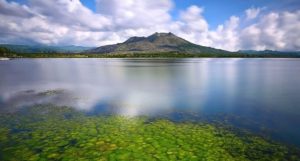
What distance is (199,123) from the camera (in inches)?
890

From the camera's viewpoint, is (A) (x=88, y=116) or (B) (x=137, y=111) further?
(B) (x=137, y=111)

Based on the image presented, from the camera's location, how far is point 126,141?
17.4m

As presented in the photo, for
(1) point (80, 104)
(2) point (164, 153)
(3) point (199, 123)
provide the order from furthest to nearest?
(1) point (80, 104), (3) point (199, 123), (2) point (164, 153)

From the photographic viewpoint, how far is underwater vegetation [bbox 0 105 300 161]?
15141 mm

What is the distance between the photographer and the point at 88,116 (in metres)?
24.9

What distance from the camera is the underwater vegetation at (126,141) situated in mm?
15141

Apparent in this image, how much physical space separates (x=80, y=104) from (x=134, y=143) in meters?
15.9

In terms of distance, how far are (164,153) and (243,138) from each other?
23.9 ft

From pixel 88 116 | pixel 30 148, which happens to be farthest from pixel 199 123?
pixel 30 148

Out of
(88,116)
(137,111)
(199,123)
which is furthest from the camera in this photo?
(137,111)

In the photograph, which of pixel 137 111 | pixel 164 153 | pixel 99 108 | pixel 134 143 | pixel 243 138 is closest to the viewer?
pixel 164 153

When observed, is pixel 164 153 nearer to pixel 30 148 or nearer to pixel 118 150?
pixel 118 150

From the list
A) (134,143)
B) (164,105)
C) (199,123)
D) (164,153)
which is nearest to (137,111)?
(164,105)

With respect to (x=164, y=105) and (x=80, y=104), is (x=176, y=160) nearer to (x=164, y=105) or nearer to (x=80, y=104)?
(x=164, y=105)
